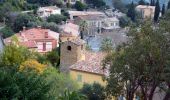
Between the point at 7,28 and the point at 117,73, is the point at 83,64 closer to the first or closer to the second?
the point at 117,73

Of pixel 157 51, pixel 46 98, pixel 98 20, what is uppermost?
pixel 46 98

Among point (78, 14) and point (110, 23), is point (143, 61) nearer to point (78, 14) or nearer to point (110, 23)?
point (78, 14)

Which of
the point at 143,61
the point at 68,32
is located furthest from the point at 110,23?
the point at 143,61

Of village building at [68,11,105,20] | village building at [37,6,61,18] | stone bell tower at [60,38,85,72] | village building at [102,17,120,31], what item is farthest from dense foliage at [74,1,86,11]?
stone bell tower at [60,38,85,72]

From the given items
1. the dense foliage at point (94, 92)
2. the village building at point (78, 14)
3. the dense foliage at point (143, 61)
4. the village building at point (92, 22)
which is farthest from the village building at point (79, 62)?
the village building at point (78, 14)

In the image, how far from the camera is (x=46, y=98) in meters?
8.77

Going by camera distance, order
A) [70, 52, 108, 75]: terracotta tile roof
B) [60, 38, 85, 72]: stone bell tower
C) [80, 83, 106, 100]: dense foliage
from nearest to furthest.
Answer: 1. [80, 83, 106, 100]: dense foliage
2. [70, 52, 108, 75]: terracotta tile roof
3. [60, 38, 85, 72]: stone bell tower

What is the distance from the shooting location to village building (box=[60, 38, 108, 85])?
86.5ft

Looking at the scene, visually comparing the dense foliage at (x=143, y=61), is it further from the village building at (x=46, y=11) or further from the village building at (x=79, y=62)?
the village building at (x=46, y=11)

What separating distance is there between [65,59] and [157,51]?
11.5m

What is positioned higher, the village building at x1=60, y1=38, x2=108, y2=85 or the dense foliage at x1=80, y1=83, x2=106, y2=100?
the dense foliage at x1=80, y1=83, x2=106, y2=100

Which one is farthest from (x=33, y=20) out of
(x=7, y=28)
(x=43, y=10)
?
(x=43, y=10)

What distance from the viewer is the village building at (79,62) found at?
2636 centimetres

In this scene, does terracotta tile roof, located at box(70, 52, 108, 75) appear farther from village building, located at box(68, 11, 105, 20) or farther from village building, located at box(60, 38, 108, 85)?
village building, located at box(68, 11, 105, 20)
